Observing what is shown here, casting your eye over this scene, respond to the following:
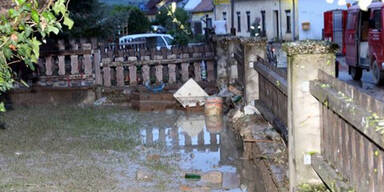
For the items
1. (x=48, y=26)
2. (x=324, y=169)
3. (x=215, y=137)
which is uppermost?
(x=48, y=26)

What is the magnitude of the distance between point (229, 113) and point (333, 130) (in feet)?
25.9

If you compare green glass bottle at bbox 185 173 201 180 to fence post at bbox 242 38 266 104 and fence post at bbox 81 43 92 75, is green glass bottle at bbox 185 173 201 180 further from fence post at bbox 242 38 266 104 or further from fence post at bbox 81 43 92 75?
fence post at bbox 81 43 92 75

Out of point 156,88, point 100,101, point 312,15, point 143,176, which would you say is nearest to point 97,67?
point 100,101

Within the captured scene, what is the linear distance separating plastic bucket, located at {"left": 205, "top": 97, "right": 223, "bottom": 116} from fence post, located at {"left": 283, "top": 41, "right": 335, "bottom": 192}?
707 cm

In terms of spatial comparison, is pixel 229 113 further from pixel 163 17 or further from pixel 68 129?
pixel 163 17

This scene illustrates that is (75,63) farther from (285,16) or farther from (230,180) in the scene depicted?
(285,16)

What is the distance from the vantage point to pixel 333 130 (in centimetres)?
569

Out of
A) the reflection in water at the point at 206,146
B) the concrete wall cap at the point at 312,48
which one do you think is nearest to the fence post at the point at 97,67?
the reflection in water at the point at 206,146

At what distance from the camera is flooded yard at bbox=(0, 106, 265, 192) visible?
8.65 m

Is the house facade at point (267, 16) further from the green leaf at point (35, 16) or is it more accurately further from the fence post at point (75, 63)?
the green leaf at point (35, 16)

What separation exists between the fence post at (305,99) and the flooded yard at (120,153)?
6.65ft

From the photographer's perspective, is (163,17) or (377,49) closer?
(377,49)

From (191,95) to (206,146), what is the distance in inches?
151

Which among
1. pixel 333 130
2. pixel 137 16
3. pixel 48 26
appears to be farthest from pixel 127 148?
pixel 137 16
